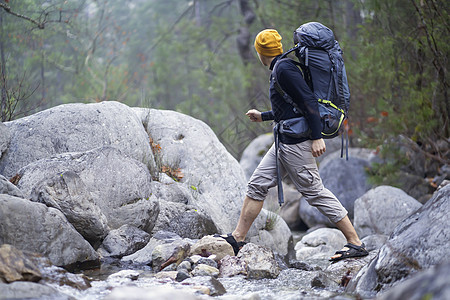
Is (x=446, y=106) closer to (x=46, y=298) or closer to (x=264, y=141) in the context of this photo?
(x=264, y=141)

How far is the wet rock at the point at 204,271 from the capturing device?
4031 mm

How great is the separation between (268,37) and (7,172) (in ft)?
11.6

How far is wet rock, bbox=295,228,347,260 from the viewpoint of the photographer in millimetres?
7178

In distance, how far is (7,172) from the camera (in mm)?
5664

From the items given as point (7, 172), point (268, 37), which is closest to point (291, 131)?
point (268, 37)

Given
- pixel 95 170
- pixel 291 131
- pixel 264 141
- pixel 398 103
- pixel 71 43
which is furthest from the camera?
pixel 71 43

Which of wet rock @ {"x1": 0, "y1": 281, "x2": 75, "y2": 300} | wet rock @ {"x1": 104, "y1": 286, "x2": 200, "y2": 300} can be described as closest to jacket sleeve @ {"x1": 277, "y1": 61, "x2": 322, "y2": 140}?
wet rock @ {"x1": 104, "y1": 286, "x2": 200, "y2": 300}

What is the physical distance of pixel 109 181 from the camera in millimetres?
5152

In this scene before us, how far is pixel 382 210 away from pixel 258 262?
4504 millimetres

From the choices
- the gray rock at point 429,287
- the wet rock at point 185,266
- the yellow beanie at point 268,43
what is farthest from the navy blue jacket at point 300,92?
the gray rock at point 429,287

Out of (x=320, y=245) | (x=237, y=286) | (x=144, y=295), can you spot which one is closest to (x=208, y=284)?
(x=237, y=286)

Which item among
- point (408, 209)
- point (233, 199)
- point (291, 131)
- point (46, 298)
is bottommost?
point (408, 209)

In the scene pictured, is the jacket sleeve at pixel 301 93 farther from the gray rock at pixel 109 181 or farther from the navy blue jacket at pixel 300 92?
the gray rock at pixel 109 181

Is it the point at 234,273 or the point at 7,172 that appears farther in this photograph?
the point at 7,172
